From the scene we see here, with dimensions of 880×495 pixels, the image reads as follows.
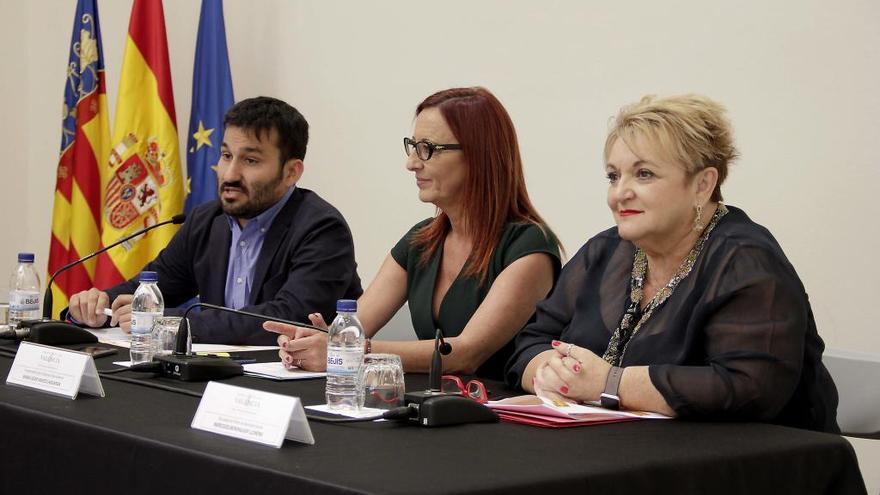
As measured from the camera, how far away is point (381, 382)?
181cm

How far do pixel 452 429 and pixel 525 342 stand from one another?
0.73 metres

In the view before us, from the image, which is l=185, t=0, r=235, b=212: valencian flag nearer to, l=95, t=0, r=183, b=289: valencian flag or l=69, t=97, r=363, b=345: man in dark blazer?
l=95, t=0, r=183, b=289: valencian flag

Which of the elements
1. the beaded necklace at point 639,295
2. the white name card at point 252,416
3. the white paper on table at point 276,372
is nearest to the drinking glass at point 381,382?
the white name card at point 252,416

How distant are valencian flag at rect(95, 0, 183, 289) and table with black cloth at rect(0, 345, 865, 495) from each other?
2.89 m

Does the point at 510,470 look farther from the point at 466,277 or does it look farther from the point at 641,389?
the point at 466,277

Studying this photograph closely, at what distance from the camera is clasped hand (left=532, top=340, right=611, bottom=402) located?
1.95m

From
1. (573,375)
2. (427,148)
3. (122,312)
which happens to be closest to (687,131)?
(573,375)

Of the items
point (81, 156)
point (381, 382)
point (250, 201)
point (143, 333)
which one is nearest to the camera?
point (381, 382)

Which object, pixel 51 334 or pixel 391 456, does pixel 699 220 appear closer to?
pixel 391 456

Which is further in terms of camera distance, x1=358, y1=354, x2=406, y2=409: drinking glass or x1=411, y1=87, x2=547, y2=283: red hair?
x1=411, y1=87, x2=547, y2=283: red hair

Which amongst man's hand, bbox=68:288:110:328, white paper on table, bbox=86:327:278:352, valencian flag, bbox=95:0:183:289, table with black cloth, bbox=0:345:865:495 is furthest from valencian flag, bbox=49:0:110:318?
table with black cloth, bbox=0:345:865:495

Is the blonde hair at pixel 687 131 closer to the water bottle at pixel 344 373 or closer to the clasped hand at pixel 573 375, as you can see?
the clasped hand at pixel 573 375

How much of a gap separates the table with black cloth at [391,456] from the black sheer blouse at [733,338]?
0.21ft

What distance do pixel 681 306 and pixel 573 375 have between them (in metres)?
0.26
